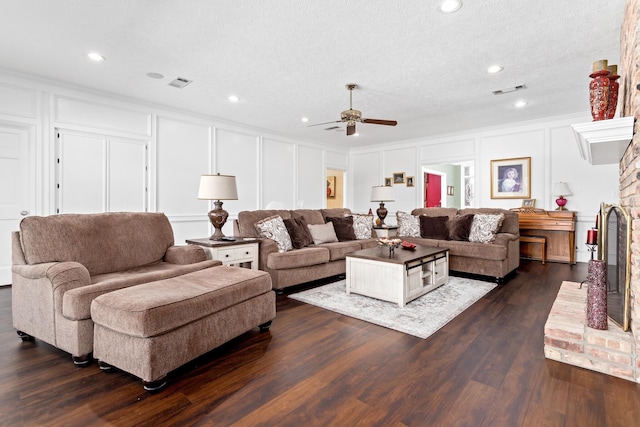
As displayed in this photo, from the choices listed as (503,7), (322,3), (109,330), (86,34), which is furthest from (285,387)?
(86,34)

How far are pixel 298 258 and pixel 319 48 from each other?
2.27 metres

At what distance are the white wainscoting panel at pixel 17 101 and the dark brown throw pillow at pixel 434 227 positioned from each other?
557cm

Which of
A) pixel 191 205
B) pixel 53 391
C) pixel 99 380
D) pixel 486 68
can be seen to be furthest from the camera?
pixel 191 205

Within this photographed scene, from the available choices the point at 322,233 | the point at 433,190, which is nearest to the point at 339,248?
the point at 322,233

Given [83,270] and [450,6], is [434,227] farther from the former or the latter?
[83,270]

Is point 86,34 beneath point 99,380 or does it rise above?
above

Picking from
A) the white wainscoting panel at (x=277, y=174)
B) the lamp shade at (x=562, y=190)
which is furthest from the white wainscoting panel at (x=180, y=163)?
the lamp shade at (x=562, y=190)

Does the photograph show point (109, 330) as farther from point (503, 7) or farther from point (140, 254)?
point (503, 7)

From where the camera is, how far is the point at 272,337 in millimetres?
2508

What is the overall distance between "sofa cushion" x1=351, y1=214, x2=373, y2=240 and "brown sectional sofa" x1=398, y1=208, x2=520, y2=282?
0.83 metres

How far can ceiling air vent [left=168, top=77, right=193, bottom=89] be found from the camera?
4.07 m

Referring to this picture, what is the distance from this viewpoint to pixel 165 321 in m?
1.81

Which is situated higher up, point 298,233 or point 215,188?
point 215,188

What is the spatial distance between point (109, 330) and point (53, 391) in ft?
1.25
